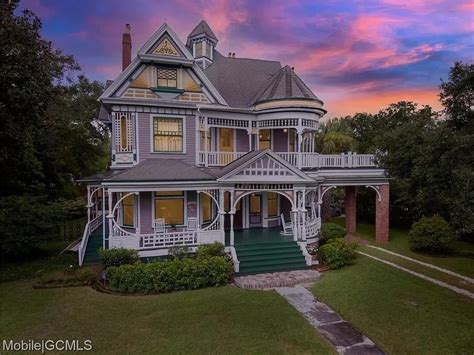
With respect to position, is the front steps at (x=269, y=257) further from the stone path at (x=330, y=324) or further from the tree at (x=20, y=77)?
the tree at (x=20, y=77)

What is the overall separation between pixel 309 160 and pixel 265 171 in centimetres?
401

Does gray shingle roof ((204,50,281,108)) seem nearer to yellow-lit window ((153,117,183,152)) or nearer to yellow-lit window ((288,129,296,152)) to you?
yellow-lit window ((288,129,296,152))

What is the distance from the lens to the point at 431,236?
1634cm

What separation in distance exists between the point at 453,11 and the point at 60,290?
18702 millimetres

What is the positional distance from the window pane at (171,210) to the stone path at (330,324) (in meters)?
6.52

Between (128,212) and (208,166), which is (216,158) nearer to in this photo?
(208,166)

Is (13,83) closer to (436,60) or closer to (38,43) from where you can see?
(38,43)

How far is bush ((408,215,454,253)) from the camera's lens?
16266mm

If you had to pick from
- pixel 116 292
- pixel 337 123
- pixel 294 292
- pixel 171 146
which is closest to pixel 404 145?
pixel 294 292

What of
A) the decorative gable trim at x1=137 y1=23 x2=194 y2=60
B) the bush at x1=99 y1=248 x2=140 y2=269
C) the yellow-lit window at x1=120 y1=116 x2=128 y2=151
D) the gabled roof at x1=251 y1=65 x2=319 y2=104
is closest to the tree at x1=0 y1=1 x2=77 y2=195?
the yellow-lit window at x1=120 y1=116 x2=128 y2=151

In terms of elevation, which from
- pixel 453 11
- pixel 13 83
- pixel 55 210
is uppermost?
pixel 453 11

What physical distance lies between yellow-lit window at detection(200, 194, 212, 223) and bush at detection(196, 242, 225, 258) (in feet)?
9.90

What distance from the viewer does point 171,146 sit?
16688mm

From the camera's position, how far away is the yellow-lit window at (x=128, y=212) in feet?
51.8
